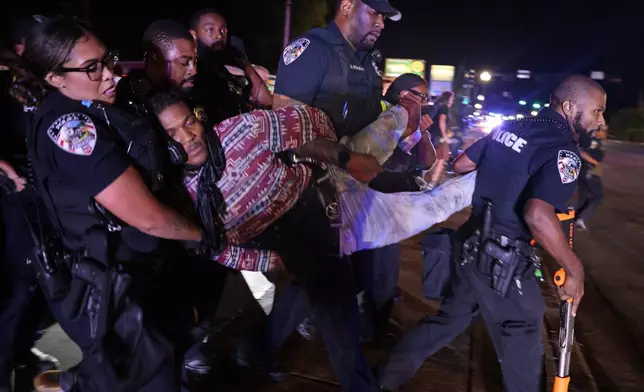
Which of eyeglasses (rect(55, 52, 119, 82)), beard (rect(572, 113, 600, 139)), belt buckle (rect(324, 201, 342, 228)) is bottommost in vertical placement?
belt buckle (rect(324, 201, 342, 228))

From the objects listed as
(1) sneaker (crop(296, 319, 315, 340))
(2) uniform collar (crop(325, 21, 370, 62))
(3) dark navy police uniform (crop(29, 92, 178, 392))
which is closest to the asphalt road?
(1) sneaker (crop(296, 319, 315, 340))

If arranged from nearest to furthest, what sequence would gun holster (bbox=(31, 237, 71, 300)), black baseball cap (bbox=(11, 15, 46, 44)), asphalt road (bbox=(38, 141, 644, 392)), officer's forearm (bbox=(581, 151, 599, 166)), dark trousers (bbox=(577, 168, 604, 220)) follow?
gun holster (bbox=(31, 237, 71, 300))
black baseball cap (bbox=(11, 15, 46, 44))
dark trousers (bbox=(577, 168, 604, 220))
asphalt road (bbox=(38, 141, 644, 392))
officer's forearm (bbox=(581, 151, 599, 166))

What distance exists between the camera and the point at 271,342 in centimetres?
308

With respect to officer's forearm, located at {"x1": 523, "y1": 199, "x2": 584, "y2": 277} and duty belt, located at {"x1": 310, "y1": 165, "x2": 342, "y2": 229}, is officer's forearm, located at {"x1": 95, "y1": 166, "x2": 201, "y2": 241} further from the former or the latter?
officer's forearm, located at {"x1": 523, "y1": 199, "x2": 584, "y2": 277}

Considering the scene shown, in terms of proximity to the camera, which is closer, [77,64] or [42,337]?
[77,64]

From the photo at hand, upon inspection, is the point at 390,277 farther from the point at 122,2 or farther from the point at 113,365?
the point at 122,2

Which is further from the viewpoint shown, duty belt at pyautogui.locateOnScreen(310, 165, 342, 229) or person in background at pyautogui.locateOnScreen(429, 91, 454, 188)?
person in background at pyautogui.locateOnScreen(429, 91, 454, 188)

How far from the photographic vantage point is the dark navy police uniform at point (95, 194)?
170 centimetres

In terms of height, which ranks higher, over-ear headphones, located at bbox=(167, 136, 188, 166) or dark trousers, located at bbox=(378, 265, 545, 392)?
over-ear headphones, located at bbox=(167, 136, 188, 166)

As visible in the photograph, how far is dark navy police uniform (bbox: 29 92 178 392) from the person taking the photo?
5.58ft

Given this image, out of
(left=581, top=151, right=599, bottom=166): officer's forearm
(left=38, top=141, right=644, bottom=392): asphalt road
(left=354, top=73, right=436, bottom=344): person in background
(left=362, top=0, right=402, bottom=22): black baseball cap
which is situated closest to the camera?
(left=362, top=0, right=402, bottom=22): black baseball cap

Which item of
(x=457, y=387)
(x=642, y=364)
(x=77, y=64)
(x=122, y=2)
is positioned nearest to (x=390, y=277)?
(x=457, y=387)

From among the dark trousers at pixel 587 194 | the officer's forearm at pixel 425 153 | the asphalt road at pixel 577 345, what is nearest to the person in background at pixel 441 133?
the asphalt road at pixel 577 345

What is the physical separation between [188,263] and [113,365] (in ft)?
2.48
